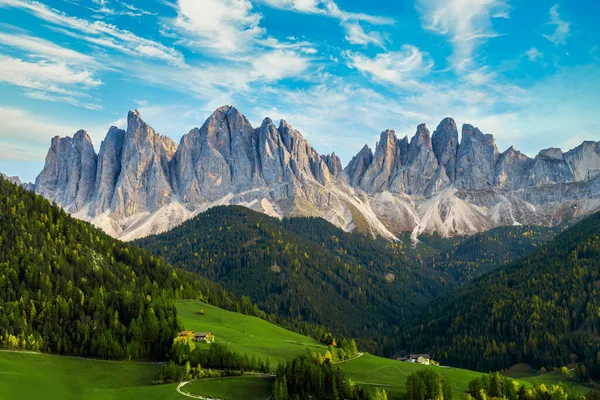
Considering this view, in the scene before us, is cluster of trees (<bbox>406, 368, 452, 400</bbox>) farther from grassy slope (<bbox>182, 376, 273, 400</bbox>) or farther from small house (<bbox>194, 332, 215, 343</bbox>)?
small house (<bbox>194, 332, 215, 343</bbox>)

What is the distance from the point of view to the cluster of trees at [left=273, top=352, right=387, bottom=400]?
97438mm

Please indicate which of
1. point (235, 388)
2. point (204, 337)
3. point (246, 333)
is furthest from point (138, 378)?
point (246, 333)

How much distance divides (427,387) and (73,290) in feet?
275

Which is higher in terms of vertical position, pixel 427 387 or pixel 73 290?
pixel 73 290

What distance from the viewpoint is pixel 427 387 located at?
101 metres

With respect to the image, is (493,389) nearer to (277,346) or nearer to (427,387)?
(427,387)

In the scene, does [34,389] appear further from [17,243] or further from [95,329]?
[17,243]

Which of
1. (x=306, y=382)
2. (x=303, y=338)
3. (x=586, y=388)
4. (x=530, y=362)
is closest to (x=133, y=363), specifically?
(x=306, y=382)

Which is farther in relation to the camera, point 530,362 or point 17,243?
point 530,362

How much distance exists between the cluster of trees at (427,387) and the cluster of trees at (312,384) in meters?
5.59

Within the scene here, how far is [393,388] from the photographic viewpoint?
107 metres

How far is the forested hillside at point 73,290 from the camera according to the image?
118544 mm

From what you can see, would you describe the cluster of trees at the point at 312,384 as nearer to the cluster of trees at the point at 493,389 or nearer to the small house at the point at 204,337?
the cluster of trees at the point at 493,389

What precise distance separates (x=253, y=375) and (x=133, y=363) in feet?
83.3
